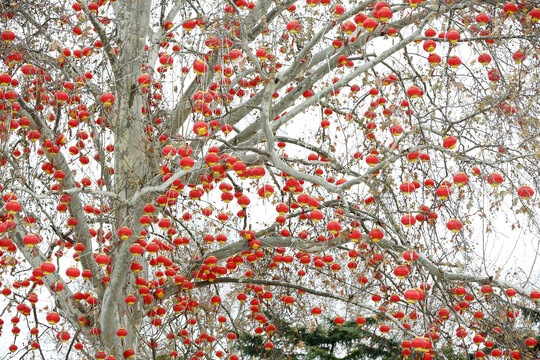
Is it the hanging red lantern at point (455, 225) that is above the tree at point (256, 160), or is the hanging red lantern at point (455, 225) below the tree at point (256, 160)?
below

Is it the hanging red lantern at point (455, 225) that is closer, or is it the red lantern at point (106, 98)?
the hanging red lantern at point (455, 225)

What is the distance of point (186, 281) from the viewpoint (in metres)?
4.62

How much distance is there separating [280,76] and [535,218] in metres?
2.22

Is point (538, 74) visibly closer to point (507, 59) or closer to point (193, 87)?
point (507, 59)

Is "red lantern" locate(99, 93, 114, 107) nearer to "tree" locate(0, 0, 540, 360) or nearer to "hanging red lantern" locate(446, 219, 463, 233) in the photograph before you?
"tree" locate(0, 0, 540, 360)

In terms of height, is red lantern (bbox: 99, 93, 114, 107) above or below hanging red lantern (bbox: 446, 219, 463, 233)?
above

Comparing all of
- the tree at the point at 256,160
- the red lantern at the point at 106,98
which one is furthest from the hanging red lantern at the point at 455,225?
the red lantern at the point at 106,98

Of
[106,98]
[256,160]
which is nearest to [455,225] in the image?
[256,160]

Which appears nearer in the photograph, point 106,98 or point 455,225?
point 455,225

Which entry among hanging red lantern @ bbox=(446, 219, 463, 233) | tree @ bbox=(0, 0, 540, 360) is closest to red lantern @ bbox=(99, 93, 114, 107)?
tree @ bbox=(0, 0, 540, 360)

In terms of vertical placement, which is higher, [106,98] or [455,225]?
[106,98]

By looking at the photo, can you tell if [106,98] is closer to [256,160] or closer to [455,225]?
[256,160]

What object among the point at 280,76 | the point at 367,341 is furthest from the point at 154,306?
the point at 367,341

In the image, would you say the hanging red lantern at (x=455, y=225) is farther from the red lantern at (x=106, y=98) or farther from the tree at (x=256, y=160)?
the red lantern at (x=106, y=98)
